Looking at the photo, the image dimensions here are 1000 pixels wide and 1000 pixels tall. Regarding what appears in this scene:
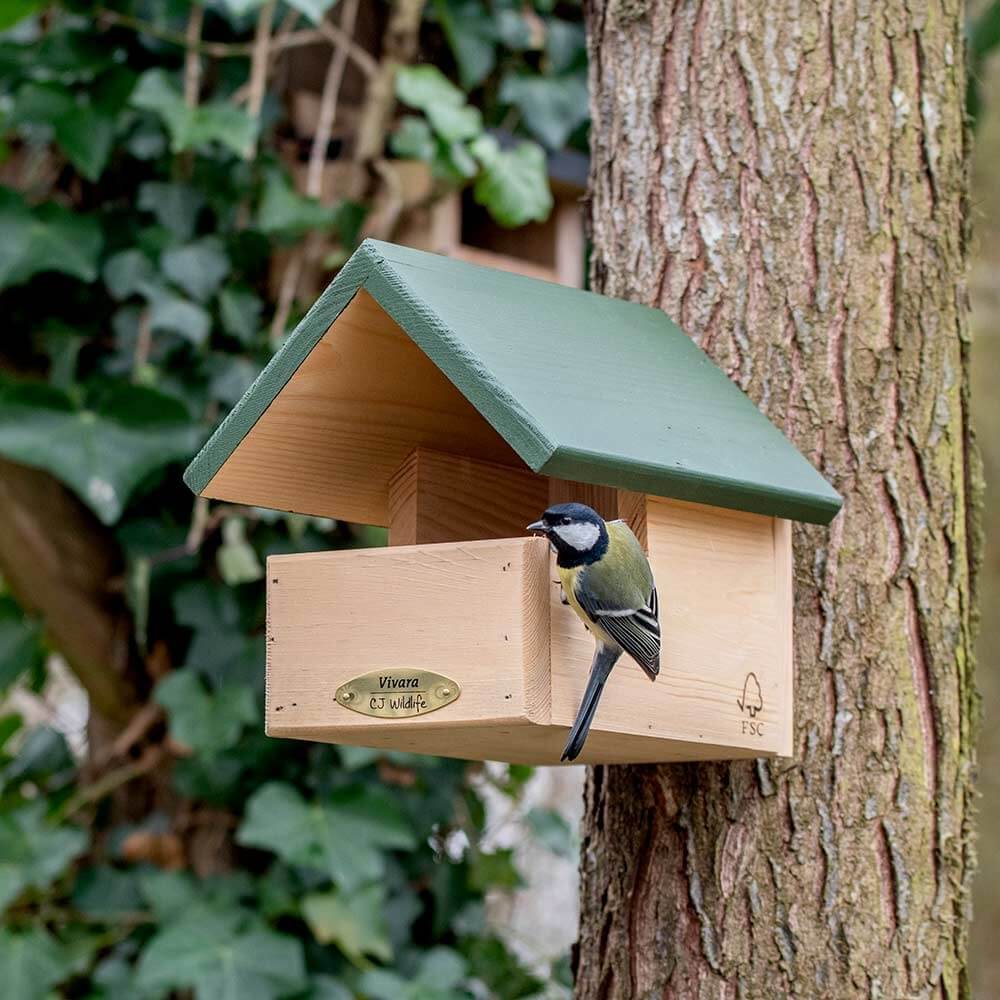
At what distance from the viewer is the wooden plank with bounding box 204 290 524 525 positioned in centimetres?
157

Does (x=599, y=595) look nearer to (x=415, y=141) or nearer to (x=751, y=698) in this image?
(x=751, y=698)

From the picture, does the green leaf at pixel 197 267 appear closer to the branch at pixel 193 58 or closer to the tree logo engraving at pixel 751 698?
the branch at pixel 193 58

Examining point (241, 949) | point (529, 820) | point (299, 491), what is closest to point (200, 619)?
point (241, 949)

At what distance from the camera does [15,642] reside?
299 centimetres

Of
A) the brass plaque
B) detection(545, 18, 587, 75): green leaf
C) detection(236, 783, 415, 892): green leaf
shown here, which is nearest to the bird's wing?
the brass plaque

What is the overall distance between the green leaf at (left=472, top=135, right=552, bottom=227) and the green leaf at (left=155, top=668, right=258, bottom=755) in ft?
3.67

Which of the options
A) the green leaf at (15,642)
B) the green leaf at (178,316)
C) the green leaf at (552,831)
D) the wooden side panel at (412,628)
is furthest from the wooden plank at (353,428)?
the green leaf at (552,831)

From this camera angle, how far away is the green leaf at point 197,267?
9.68 ft

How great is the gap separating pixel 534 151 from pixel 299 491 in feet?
4.80

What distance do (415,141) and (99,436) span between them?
911mm

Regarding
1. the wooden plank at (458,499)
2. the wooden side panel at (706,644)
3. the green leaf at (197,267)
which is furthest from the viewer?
the green leaf at (197,267)

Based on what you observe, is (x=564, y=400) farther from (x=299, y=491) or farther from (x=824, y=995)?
(x=824, y=995)

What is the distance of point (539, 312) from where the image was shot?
1.60 metres

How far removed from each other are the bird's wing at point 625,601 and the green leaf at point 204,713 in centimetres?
148
